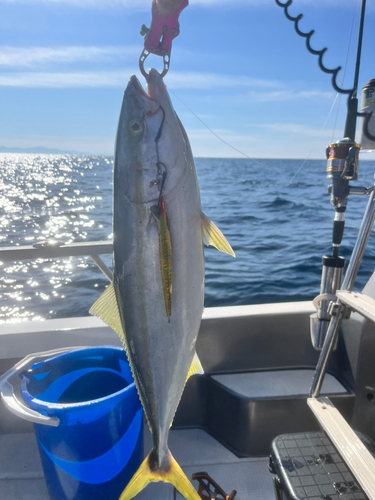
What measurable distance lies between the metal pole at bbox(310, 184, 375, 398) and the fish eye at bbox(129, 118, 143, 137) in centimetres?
131

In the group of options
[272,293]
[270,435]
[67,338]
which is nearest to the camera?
[270,435]

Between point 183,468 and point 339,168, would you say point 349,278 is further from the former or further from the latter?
point 183,468

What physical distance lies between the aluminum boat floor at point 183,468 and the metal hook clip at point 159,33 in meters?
2.38

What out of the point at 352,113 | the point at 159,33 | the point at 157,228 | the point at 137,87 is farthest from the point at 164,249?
the point at 352,113

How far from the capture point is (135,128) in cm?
124

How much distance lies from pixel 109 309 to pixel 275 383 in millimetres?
1733

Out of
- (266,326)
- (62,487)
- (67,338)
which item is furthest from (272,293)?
(62,487)

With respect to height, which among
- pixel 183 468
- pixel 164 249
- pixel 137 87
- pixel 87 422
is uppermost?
pixel 137 87

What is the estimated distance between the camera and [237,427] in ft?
8.36

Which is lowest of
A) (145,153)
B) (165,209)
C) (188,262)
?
(188,262)

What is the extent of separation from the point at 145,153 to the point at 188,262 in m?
0.40

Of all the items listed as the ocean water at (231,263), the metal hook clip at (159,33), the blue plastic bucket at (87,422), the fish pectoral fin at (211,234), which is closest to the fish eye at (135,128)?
the metal hook clip at (159,33)

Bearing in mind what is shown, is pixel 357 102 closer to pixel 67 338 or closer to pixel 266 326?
pixel 266 326

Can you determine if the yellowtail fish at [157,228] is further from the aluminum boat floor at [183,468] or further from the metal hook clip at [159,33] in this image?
the aluminum boat floor at [183,468]
